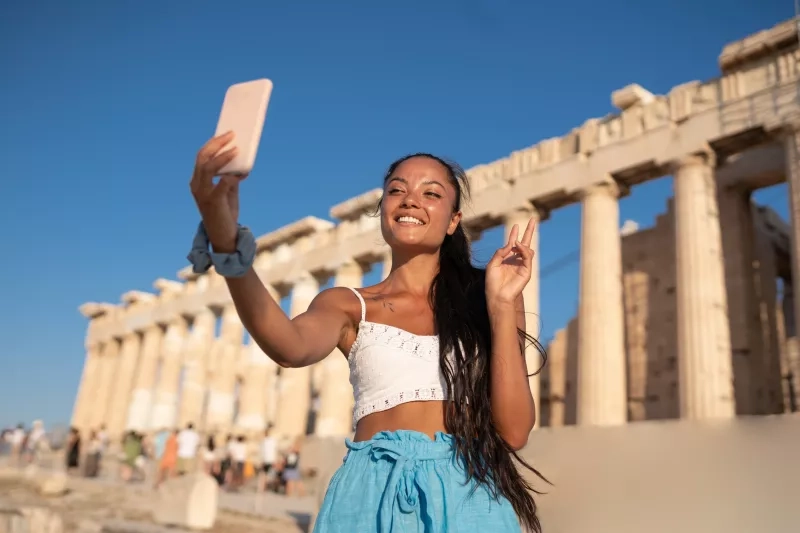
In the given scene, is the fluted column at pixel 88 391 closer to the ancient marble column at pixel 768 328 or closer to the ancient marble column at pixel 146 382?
the ancient marble column at pixel 146 382

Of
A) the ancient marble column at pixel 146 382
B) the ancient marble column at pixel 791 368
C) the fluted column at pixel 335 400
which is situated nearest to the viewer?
the ancient marble column at pixel 791 368

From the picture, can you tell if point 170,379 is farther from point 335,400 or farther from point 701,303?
point 701,303

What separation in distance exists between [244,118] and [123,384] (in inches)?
1414

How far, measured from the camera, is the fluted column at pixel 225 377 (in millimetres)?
27644

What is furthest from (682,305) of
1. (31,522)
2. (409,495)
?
(409,495)

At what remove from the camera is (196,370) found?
29531 mm

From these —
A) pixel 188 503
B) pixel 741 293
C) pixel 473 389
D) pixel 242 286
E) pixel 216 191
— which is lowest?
pixel 188 503

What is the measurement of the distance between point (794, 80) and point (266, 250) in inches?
794

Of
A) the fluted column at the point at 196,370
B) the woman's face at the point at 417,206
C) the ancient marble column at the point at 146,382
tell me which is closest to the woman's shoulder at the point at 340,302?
the woman's face at the point at 417,206

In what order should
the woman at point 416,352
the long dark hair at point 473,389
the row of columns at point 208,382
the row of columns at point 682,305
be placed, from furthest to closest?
the row of columns at point 208,382 < the row of columns at point 682,305 < the long dark hair at point 473,389 < the woman at point 416,352

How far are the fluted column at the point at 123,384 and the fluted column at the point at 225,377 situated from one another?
24.7 ft

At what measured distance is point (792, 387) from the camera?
57.9 ft

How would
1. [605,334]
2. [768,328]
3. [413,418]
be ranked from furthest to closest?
1. [768,328]
2. [605,334]
3. [413,418]

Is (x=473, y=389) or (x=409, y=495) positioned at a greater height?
(x=473, y=389)
